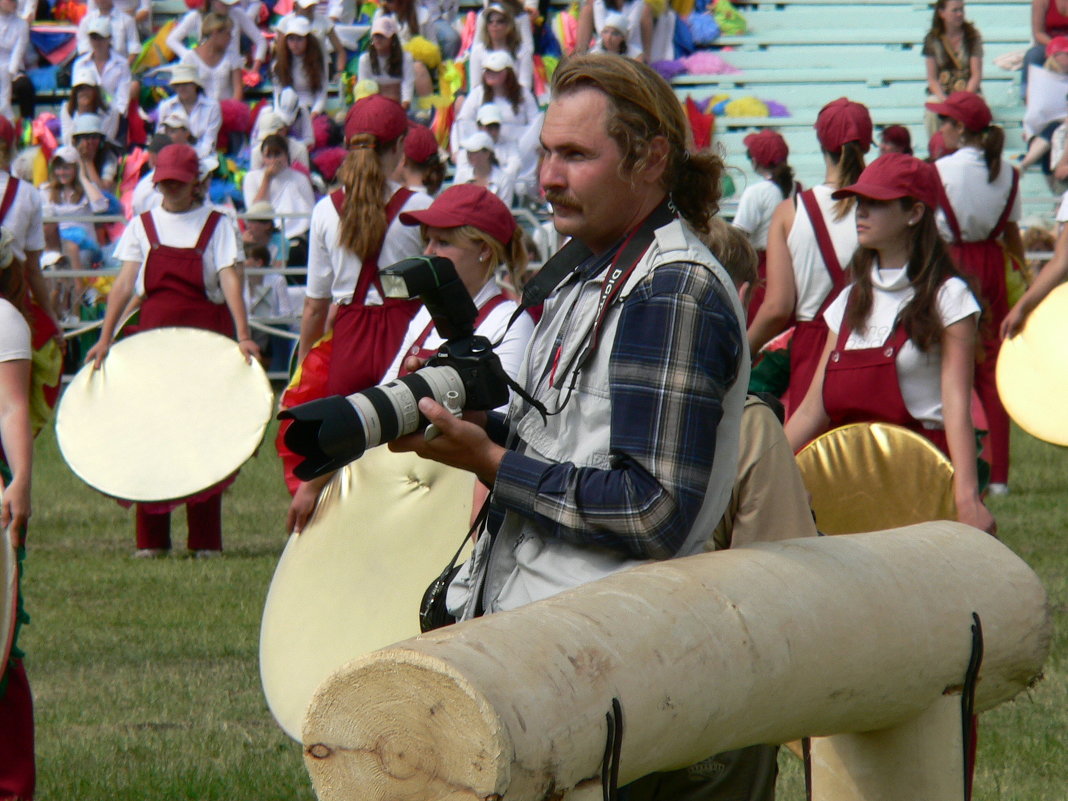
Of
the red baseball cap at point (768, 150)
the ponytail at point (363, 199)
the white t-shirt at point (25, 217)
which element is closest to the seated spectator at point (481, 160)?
the red baseball cap at point (768, 150)

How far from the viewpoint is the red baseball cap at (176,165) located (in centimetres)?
907

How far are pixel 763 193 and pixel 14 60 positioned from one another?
39.8 ft

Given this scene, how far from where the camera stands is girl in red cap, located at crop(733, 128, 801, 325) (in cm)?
970

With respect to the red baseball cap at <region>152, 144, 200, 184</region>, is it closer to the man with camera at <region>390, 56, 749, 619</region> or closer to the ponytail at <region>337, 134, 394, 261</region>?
the ponytail at <region>337, 134, 394, 261</region>

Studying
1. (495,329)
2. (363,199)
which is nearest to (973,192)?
(363,199)

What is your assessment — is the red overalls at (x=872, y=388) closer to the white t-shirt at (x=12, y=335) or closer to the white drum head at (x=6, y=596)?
the white t-shirt at (x=12, y=335)

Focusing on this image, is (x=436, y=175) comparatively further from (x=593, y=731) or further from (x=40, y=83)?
(x=40, y=83)

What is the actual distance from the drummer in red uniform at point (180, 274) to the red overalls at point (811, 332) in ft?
10.4

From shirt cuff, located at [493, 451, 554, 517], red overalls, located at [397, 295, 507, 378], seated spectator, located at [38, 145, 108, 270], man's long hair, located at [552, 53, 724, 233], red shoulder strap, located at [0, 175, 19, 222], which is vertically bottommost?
seated spectator, located at [38, 145, 108, 270]

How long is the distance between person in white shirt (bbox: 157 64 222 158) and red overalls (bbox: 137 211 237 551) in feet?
29.4

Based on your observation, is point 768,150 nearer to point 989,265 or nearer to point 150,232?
point 989,265

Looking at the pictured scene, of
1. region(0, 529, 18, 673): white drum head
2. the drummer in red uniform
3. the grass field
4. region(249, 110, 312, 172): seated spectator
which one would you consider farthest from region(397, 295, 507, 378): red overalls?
region(249, 110, 312, 172): seated spectator

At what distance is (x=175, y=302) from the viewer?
361 inches

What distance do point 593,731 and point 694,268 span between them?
70 cm
